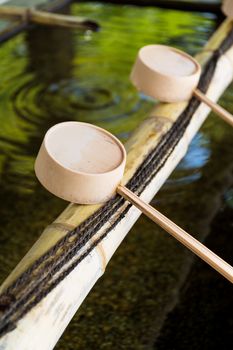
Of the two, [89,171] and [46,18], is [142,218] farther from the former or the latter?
[46,18]

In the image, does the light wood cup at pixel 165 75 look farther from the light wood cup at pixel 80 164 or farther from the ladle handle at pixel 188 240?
the ladle handle at pixel 188 240

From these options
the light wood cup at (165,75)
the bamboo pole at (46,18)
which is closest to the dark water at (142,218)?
the bamboo pole at (46,18)

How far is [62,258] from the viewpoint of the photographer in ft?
5.56

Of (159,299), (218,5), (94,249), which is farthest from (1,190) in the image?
(218,5)

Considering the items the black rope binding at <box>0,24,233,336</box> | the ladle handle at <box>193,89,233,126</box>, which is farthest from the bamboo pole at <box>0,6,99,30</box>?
the black rope binding at <box>0,24,233,336</box>

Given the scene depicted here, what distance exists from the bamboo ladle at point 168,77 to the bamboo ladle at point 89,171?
2.52 feet

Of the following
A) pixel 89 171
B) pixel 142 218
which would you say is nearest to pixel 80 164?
pixel 89 171

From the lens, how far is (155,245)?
318 cm

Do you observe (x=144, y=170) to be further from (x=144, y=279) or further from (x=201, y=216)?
(x=201, y=216)

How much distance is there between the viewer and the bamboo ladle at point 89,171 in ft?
5.98

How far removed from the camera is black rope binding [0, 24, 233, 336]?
1.52 meters

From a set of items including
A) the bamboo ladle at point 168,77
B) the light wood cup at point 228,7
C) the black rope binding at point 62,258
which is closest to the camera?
the black rope binding at point 62,258

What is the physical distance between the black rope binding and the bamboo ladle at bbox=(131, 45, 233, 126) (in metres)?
0.43

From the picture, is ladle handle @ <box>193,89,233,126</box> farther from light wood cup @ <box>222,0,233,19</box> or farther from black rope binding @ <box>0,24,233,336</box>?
light wood cup @ <box>222,0,233,19</box>
